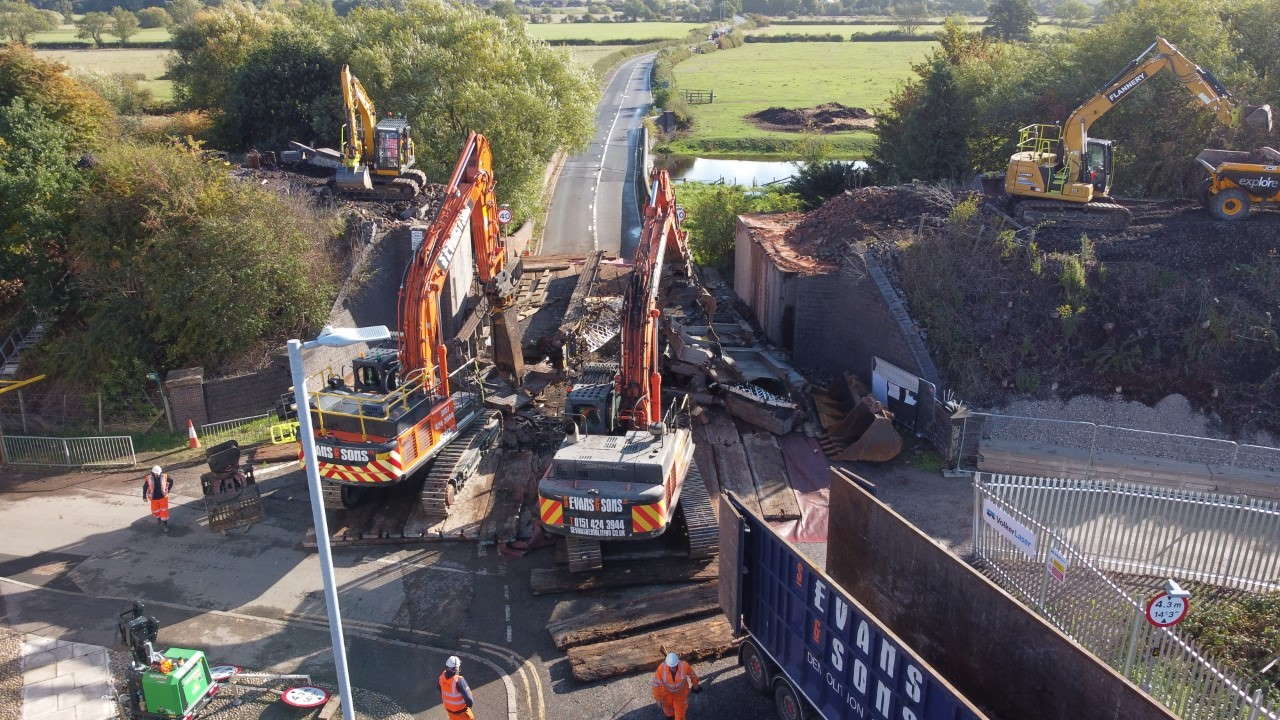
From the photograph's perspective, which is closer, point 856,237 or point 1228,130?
point 856,237

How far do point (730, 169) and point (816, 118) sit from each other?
13180mm

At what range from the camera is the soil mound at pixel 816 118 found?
203 feet

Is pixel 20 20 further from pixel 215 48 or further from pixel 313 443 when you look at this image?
pixel 313 443

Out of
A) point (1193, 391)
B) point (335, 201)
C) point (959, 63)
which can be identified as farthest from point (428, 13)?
point (1193, 391)

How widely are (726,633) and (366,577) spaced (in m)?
6.00

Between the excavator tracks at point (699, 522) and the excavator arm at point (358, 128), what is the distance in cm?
1727

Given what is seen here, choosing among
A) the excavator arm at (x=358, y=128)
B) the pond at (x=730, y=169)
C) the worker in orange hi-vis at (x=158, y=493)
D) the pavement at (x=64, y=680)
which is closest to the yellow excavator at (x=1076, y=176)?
the excavator arm at (x=358, y=128)

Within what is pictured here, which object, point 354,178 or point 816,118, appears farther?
point 816,118

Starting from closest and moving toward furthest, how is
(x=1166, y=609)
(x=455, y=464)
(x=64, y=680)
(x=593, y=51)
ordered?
(x=1166, y=609) → (x=64, y=680) → (x=455, y=464) → (x=593, y=51)

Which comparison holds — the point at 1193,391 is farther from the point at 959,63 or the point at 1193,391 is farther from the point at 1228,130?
the point at 959,63

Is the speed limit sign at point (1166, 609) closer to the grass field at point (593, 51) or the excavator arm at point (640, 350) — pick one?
the excavator arm at point (640, 350)

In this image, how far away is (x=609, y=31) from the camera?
Result: 126 m

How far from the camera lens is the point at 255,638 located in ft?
42.0

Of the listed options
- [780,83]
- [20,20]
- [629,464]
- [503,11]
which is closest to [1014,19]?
[780,83]
